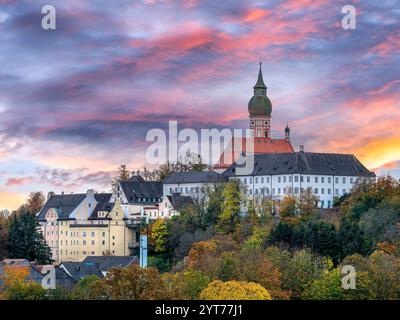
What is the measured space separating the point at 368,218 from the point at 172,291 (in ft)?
78.2

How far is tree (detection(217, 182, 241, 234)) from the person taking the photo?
71750mm

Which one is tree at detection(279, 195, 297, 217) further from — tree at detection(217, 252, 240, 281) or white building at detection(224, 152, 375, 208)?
tree at detection(217, 252, 240, 281)

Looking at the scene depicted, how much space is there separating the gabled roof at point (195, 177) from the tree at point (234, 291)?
39836 mm

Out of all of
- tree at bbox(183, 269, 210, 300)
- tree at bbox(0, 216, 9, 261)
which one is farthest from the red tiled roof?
tree at bbox(183, 269, 210, 300)

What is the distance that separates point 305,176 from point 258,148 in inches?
589

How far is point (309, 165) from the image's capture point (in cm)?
8300

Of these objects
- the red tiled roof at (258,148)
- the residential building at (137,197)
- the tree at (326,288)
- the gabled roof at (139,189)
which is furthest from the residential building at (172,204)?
the tree at (326,288)

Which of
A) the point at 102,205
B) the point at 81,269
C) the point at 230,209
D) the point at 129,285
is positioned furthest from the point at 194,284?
the point at 102,205

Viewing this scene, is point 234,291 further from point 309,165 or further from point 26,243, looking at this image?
point 309,165

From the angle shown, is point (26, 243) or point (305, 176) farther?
point (305, 176)

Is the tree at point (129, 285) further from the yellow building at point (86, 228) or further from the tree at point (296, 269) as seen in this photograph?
the yellow building at point (86, 228)

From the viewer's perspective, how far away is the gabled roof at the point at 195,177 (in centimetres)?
8338

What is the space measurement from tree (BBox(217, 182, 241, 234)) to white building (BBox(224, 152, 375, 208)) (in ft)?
13.4
